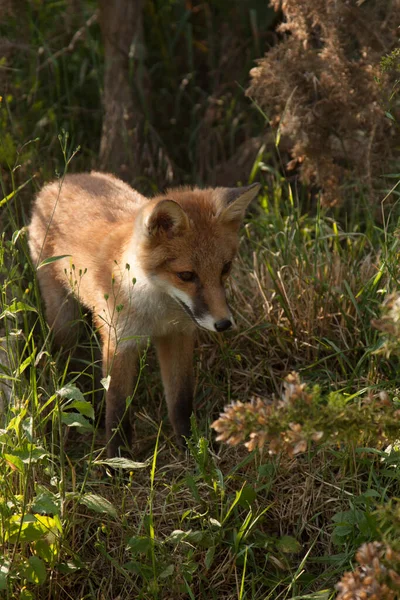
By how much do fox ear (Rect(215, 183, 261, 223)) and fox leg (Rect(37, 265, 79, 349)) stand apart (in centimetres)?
121

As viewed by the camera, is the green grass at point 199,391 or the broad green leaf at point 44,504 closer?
the broad green leaf at point 44,504

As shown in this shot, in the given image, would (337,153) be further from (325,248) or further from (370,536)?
(370,536)

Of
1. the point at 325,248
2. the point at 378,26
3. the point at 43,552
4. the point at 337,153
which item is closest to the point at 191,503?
the point at 43,552

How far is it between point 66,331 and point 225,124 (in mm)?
2579

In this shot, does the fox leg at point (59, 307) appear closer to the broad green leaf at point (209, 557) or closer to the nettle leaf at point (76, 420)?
the nettle leaf at point (76, 420)

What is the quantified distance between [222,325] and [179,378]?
A: 790mm

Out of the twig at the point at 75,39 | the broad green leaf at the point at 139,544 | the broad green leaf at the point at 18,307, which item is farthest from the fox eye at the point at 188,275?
the twig at the point at 75,39

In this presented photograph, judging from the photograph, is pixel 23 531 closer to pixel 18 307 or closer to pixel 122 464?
pixel 122 464

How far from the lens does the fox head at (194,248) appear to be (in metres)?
3.70

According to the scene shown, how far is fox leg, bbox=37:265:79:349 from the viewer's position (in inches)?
186

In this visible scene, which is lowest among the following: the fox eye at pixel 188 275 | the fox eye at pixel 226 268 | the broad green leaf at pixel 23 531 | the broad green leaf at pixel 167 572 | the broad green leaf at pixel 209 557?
the broad green leaf at pixel 209 557

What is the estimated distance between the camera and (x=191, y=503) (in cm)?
363

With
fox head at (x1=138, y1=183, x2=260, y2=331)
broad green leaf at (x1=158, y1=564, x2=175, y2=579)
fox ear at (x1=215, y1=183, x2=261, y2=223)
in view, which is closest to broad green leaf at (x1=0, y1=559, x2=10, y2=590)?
broad green leaf at (x1=158, y1=564, x2=175, y2=579)

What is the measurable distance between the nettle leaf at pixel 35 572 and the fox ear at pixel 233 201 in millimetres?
1760
